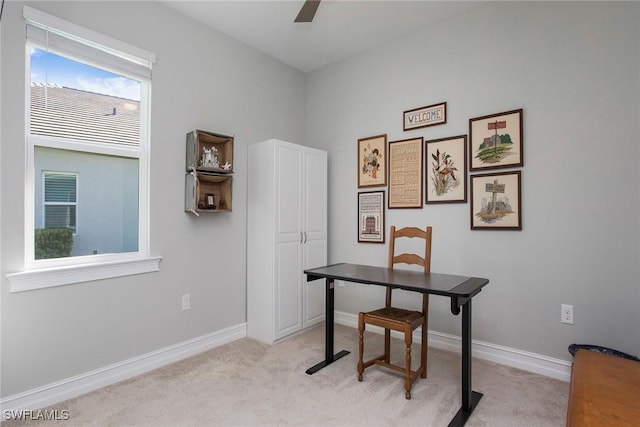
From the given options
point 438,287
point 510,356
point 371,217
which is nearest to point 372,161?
point 371,217

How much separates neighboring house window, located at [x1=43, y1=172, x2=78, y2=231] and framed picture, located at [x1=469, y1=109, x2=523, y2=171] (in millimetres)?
2989

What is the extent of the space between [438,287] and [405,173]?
4.90 ft

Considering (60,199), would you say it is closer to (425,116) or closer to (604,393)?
(425,116)

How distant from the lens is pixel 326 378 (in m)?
2.40

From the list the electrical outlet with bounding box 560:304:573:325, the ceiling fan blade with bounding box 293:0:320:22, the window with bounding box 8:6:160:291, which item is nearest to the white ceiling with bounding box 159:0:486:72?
the ceiling fan blade with bounding box 293:0:320:22

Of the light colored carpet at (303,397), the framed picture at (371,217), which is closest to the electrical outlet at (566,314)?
the light colored carpet at (303,397)

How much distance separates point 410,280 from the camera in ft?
7.12

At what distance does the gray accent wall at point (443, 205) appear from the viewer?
7.01ft

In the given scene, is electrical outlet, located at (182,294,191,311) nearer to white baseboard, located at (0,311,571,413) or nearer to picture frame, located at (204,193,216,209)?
white baseboard, located at (0,311,571,413)

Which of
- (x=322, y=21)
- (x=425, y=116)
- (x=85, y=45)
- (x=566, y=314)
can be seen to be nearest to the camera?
(x=85, y=45)

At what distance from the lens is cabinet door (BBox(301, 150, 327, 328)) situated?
341 centimetres

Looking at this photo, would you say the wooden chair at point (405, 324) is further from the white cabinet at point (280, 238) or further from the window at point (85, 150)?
the window at point (85, 150)

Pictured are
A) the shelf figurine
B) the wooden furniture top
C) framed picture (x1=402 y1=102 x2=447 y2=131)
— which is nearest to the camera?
the wooden furniture top

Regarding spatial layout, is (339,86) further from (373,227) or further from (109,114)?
(109,114)
